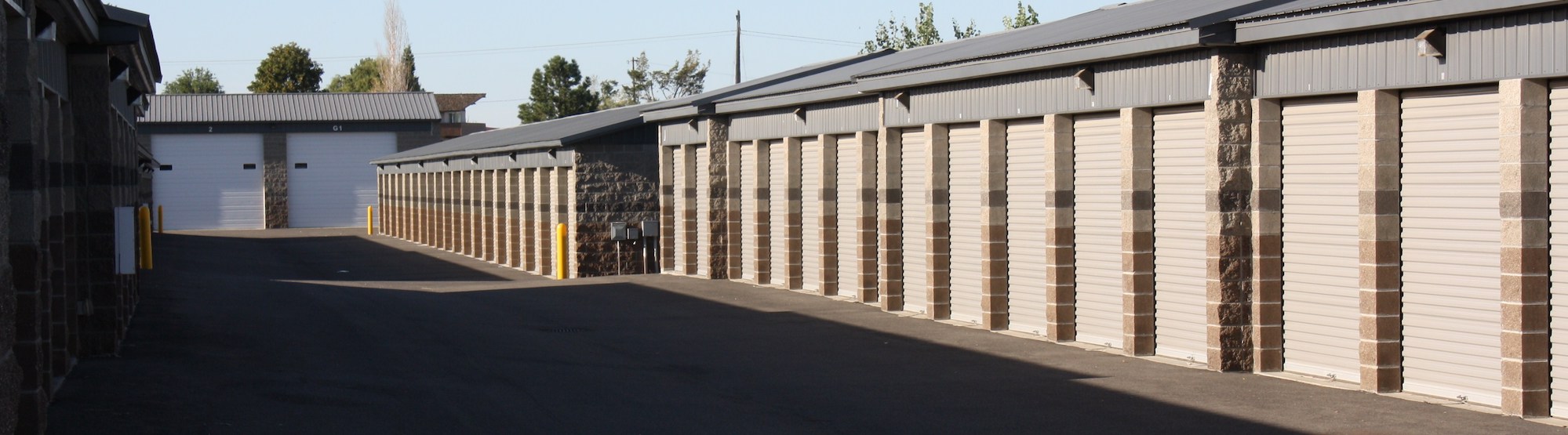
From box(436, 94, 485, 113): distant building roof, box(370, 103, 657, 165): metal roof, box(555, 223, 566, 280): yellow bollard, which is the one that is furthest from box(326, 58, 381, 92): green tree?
box(555, 223, 566, 280): yellow bollard

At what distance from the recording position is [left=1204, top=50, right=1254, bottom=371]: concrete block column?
12211mm

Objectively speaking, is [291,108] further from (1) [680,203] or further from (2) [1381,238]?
(2) [1381,238]

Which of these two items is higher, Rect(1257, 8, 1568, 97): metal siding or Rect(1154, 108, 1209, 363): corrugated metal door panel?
Rect(1257, 8, 1568, 97): metal siding

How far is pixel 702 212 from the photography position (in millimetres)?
25719

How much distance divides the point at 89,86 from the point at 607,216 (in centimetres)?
1434

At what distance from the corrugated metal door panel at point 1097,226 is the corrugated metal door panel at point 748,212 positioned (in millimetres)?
9125

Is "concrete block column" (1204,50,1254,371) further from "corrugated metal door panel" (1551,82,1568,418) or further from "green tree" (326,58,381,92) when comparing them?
"green tree" (326,58,381,92)

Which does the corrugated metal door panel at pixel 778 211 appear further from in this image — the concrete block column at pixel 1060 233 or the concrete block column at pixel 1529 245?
the concrete block column at pixel 1529 245

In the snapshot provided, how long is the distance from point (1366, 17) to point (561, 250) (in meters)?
19.9

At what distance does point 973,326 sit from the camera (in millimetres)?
17078

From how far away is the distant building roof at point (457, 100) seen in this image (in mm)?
99750

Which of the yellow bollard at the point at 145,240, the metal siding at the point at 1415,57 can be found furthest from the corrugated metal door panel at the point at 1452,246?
the yellow bollard at the point at 145,240

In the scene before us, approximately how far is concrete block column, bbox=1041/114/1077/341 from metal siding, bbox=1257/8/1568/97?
299cm

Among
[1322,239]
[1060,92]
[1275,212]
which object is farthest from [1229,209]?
[1060,92]
